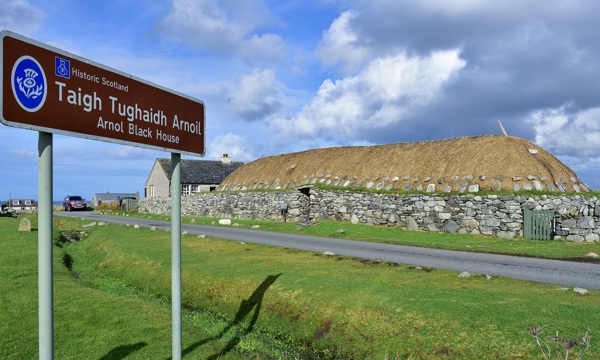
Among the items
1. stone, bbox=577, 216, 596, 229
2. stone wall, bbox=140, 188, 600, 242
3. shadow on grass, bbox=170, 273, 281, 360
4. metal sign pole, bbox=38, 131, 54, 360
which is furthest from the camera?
stone wall, bbox=140, 188, 600, 242

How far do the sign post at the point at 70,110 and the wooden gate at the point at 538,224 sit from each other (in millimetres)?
19615

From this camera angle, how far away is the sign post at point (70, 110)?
313cm

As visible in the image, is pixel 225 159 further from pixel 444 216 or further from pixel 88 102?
pixel 88 102

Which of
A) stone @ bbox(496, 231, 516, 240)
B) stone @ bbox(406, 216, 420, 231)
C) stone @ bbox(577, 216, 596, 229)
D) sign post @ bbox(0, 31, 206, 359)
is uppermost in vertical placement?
sign post @ bbox(0, 31, 206, 359)

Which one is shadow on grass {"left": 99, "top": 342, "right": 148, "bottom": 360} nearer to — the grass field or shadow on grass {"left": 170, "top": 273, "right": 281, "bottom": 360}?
the grass field

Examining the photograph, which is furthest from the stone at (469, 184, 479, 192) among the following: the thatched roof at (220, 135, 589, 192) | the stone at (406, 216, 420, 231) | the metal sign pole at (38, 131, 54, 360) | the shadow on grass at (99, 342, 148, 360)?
the metal sign pole at (38, 131, 54, 360)

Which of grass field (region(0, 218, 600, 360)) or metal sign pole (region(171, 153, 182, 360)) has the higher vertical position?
metal sign pole (region(171, 153, 182, 360))

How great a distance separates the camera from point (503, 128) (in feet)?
92.2

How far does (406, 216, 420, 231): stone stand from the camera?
24.3 metres

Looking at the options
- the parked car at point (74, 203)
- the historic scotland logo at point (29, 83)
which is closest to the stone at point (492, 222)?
the historic scotland logo at point (29, 83)

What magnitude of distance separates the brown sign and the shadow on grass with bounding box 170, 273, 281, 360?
3.74 metres

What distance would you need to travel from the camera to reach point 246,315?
9.84m

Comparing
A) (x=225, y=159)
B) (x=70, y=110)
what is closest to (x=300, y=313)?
(x=70, y=110)

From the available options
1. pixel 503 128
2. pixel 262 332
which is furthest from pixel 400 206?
pixel 262 332
